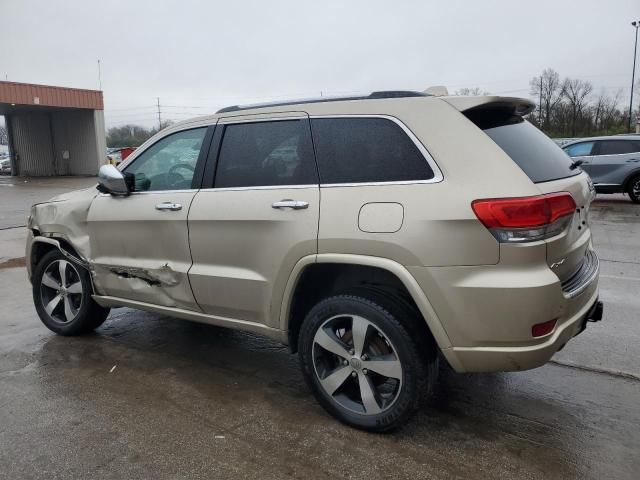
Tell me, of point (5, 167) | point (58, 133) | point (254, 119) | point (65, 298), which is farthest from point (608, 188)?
point (5, 167)

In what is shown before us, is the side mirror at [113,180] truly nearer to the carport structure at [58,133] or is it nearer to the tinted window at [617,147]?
the tinted window at [617,147]

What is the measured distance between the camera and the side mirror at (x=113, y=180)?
3.82 meters

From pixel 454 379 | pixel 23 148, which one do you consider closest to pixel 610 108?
pixel 23 148

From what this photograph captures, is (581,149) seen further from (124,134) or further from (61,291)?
(124,134)

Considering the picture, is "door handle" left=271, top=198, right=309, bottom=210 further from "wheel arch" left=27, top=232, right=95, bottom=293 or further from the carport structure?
the carport structure

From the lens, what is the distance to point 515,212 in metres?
2.49

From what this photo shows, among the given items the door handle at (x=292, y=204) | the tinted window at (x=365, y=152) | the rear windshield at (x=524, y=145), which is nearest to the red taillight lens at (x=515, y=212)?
the rear windshield at (x=524, y=145)

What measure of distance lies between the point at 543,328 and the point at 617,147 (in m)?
13.0

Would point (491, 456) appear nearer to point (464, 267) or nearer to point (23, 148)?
point (464, 267)

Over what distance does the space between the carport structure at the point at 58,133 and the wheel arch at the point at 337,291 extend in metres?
29.7

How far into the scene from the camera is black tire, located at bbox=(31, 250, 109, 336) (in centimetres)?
441

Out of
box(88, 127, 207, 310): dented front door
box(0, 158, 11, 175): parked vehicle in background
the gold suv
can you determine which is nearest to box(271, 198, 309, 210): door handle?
the gold suv

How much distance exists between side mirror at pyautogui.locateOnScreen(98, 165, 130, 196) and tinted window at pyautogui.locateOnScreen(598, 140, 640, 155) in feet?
43.1

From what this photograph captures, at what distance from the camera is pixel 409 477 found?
8.54 feet
